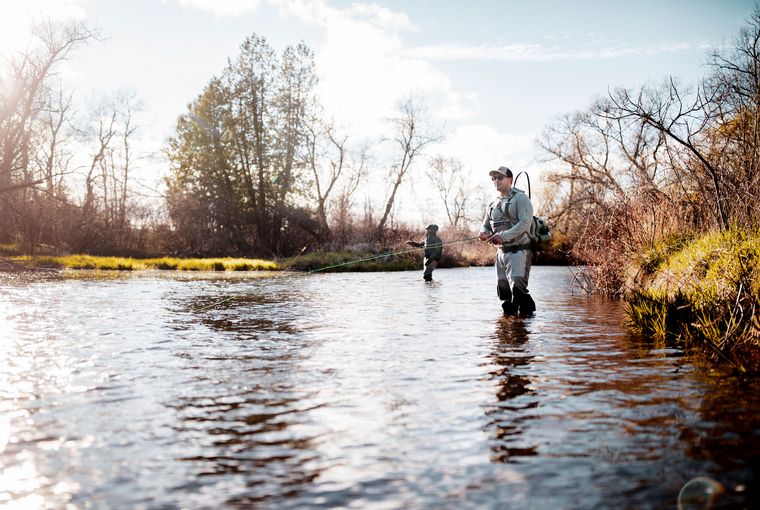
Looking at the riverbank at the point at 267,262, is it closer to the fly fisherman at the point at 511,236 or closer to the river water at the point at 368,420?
the fly fisherman at the point at 511,236

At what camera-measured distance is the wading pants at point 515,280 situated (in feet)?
33.3

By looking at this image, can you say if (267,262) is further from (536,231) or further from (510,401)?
(510,401)

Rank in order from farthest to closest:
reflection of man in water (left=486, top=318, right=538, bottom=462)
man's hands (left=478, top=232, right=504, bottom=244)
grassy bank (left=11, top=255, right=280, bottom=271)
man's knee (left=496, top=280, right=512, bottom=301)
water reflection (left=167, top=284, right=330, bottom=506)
Result: 1. grassy bank (left=11, top=255, right=280, bottom=271)
2. man's knee (left=496, top=280, right=512, bottom=301)
3. man's hands (left=478, top=232, right=504, bottom=244)
4. reflection of man in water (left=486, top=318, right=538, bottom=462)
5. water reflection (left=167, top=284, right=330, bottom=506)

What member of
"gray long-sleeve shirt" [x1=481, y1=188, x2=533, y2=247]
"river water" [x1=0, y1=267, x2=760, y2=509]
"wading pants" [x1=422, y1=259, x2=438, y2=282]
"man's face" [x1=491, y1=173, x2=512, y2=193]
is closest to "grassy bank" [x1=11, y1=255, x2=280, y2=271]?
"wading pants" [x1=422, y1=259, x2=438, y2=282]

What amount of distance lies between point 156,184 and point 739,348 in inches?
1658

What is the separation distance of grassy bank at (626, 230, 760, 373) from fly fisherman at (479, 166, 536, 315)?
166 centimetres

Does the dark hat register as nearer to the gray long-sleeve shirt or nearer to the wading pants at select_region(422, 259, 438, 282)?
the gray long-sleeve shirt

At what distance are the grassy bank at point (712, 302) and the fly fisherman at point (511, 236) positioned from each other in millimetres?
1661

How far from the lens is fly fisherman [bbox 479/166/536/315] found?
993cm

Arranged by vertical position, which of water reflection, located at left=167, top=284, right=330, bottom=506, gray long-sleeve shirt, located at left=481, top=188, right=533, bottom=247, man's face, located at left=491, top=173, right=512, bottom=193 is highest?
man's face, located at left=491, top=173, right=512, bottom=193

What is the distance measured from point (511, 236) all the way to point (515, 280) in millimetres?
817

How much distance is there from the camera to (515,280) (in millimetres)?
10273

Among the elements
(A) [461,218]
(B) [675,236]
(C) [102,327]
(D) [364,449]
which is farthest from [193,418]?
(A) [461,218]

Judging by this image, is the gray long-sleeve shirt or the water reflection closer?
the water reflection
